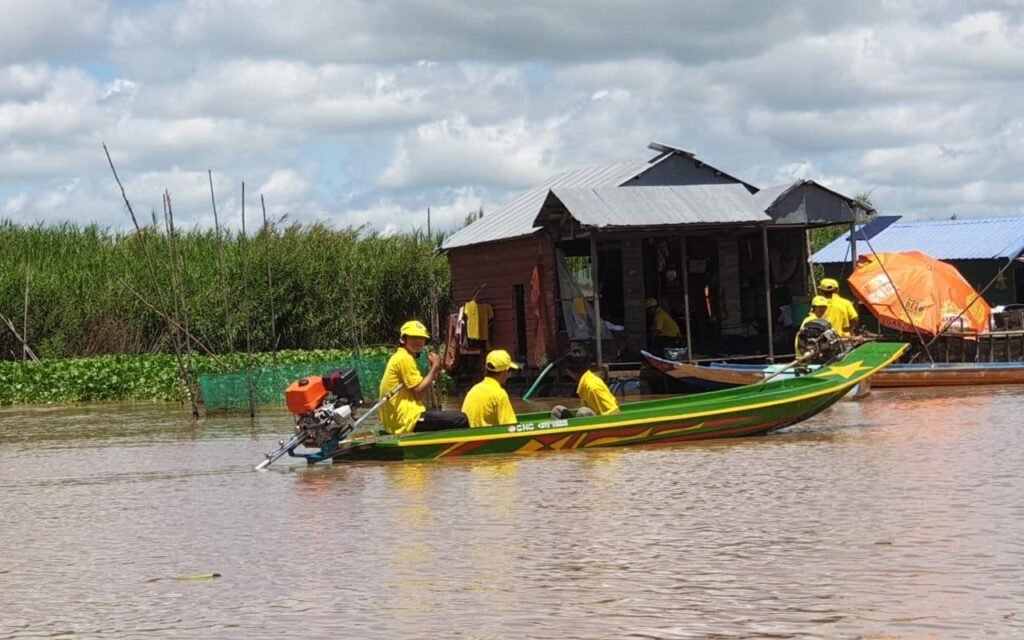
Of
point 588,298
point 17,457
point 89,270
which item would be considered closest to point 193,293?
point 89,270

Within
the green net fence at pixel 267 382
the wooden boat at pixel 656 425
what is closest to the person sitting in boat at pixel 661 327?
the green net fence at pixel 267 382

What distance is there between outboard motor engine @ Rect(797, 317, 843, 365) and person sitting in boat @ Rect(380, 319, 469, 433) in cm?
651

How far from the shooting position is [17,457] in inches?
758

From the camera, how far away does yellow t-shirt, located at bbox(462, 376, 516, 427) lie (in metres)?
16.0

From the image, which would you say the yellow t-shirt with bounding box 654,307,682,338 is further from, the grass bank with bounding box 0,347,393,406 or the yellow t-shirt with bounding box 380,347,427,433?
the yellow t-shirt with bounding box 380,347,427,433

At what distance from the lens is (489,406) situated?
1598 centimetres

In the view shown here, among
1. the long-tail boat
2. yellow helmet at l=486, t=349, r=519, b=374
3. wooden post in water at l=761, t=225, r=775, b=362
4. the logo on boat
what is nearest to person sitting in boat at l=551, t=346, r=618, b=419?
the logo on boat

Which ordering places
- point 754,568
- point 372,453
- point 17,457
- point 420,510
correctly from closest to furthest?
point 754,568 → point 420,510 → point 372,453 → point 17,457

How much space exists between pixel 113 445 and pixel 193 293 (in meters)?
15.3

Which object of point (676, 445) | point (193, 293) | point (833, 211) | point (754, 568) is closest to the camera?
point (754, 568)

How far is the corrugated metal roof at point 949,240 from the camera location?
34750 mm

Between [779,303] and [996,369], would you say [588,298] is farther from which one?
[996,369]

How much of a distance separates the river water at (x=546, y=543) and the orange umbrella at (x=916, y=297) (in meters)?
9.25

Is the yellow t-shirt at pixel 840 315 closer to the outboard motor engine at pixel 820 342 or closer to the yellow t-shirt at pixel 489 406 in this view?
the outboard motor engine at pixel 820 342
